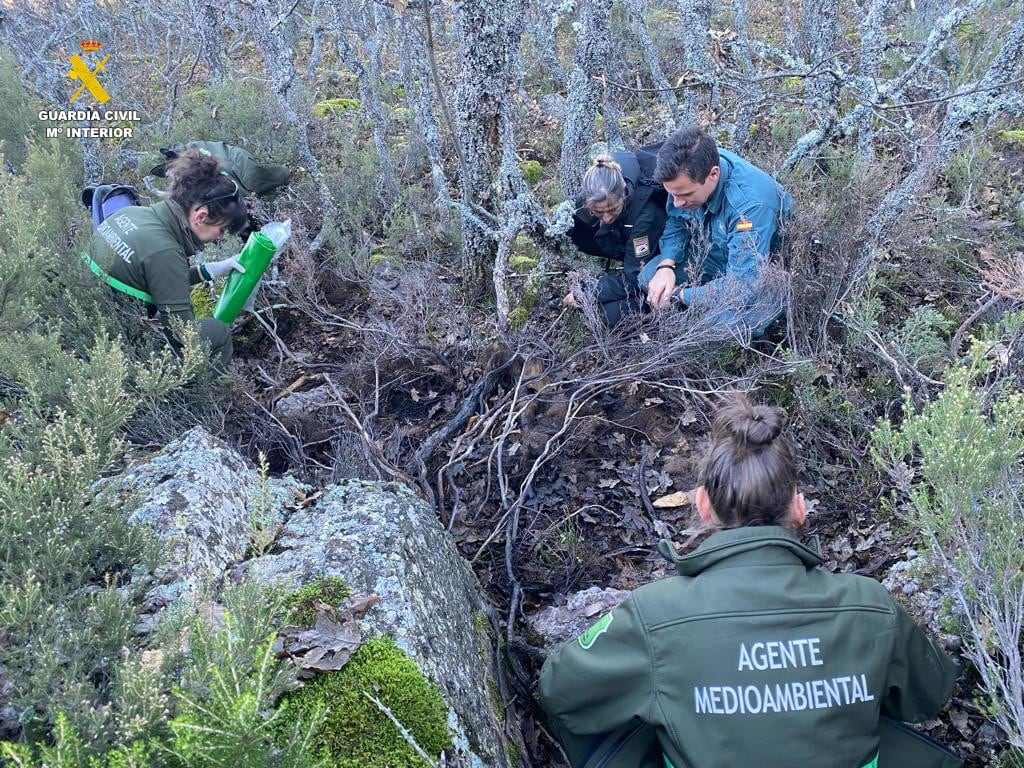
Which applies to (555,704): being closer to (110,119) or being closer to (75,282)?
(75,282)

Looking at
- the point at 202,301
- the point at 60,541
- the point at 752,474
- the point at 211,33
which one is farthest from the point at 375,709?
the point at 211,33

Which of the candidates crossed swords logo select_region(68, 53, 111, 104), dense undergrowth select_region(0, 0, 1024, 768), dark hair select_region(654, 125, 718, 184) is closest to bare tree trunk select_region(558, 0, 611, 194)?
dense undergrowth select_region(0, 0, 1024, 768)

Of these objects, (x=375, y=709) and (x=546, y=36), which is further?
(x=546, y=36)

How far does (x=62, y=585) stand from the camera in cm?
183

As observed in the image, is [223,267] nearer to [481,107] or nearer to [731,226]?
[481,107]

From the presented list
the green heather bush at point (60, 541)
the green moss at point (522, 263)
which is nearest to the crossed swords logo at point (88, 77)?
the green moss at point (522, 263)

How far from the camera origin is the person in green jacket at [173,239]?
3.98m

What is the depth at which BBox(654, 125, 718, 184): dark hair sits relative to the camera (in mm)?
4312

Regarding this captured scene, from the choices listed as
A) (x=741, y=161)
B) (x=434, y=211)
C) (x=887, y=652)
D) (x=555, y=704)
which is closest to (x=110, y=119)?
(x=434, y=211)

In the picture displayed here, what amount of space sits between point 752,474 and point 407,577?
1.26 metres

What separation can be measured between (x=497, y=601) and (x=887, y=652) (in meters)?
1.84

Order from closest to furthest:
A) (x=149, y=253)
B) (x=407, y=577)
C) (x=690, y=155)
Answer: (x=407, y=577) < (x=149, y=253) < (x=690, y=155)

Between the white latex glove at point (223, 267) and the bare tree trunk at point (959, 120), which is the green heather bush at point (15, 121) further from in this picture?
the bare tree trunk at point (959, 120)

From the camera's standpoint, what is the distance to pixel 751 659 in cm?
188
